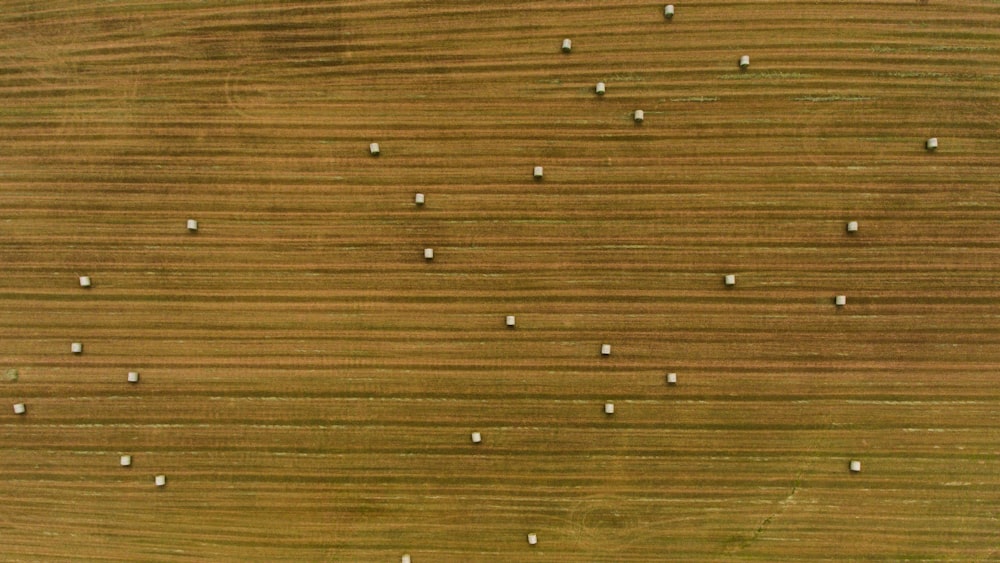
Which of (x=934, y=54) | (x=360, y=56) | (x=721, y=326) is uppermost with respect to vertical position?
(x=360, y=56)

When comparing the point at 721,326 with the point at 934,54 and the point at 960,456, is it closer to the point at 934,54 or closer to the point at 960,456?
the point at 960,456

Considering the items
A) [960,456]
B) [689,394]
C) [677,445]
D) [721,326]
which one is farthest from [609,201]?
[960,456]

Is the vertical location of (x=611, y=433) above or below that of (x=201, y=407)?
below

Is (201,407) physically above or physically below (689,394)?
above

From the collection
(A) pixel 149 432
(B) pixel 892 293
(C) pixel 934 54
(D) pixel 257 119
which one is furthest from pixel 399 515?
(C) pixel 934 54

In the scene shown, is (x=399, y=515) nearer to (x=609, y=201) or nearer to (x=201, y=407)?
(x=201, y=407)

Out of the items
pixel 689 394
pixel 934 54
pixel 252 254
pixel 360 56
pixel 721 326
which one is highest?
pixel 360 56
